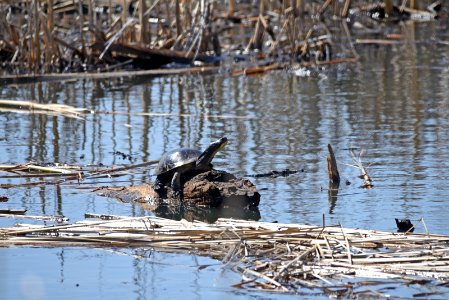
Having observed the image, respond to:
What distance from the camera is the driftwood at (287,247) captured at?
4848mm

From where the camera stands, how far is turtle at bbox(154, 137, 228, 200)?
7.14m

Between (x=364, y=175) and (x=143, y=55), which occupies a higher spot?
(x=143, y=55)

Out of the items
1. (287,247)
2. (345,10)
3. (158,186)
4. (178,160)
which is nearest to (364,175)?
(178,160)

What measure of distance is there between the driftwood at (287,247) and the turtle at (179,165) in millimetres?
1008

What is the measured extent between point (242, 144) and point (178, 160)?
6.55 feet

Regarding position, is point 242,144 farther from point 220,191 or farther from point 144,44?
point 144,44

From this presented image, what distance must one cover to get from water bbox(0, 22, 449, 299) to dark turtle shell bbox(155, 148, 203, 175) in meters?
0.40

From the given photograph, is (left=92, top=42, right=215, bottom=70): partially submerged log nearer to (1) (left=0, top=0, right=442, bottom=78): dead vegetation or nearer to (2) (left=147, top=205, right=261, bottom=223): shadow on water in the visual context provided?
(1) (left=0, top=0, right=442, bottom=78): dead vegetation

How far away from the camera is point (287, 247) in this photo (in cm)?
524

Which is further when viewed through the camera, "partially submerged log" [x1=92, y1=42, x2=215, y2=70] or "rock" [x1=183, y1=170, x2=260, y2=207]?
"partially submerged log" [x1=92, y1=42, x2=215, y2=70]

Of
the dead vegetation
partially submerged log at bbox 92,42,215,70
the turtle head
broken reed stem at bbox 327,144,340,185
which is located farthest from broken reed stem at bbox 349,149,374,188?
partially submerged log at bbox 92,42,215,70

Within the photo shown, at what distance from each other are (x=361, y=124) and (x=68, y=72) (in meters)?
5.71

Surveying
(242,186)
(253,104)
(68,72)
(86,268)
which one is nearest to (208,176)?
(242,186)

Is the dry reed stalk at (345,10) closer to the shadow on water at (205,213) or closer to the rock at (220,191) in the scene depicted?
the rock at (220,191)
